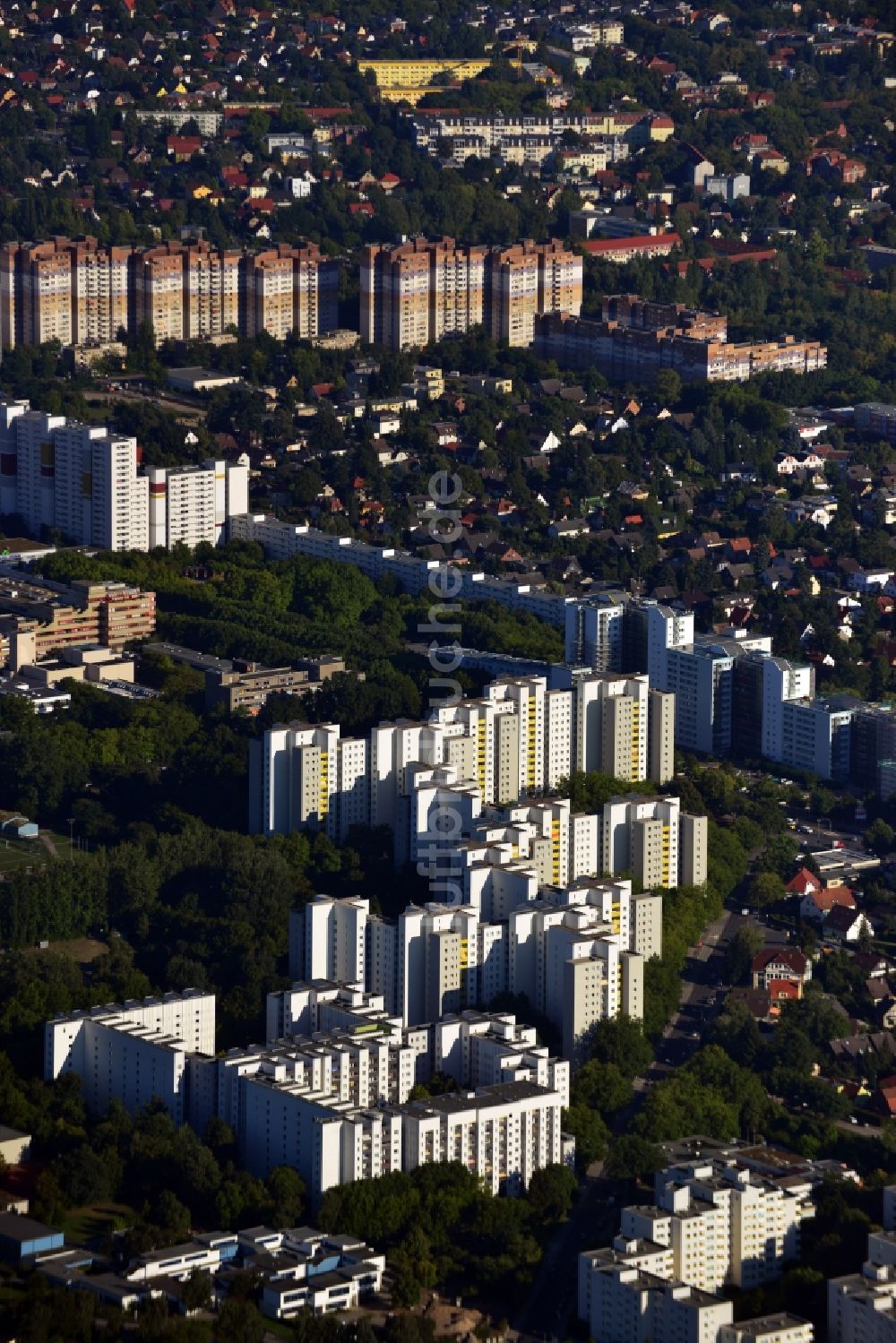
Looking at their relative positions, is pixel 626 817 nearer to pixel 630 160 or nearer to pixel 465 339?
pixel 465 339

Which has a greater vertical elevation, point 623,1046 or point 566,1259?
point 623,1046

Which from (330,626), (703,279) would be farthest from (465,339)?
(330,626)

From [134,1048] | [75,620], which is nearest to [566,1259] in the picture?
[134,1048]

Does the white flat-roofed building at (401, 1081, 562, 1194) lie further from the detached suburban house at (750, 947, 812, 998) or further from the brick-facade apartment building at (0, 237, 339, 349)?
the brick-facade apartment building at (0, 237, 339, 349)

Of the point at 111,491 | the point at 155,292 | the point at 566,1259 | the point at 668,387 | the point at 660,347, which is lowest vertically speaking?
the point at 566,1259

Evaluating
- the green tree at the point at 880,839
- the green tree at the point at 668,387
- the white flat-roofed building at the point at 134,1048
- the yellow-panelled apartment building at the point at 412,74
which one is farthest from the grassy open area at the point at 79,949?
the yellow-panelled apartment building at the point at 412,74

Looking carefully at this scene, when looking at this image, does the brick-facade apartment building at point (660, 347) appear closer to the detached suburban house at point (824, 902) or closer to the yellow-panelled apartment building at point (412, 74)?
the yellow-panelled apartment building at point (412, 74)

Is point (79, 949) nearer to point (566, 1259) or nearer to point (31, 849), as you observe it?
point (31, 849)
